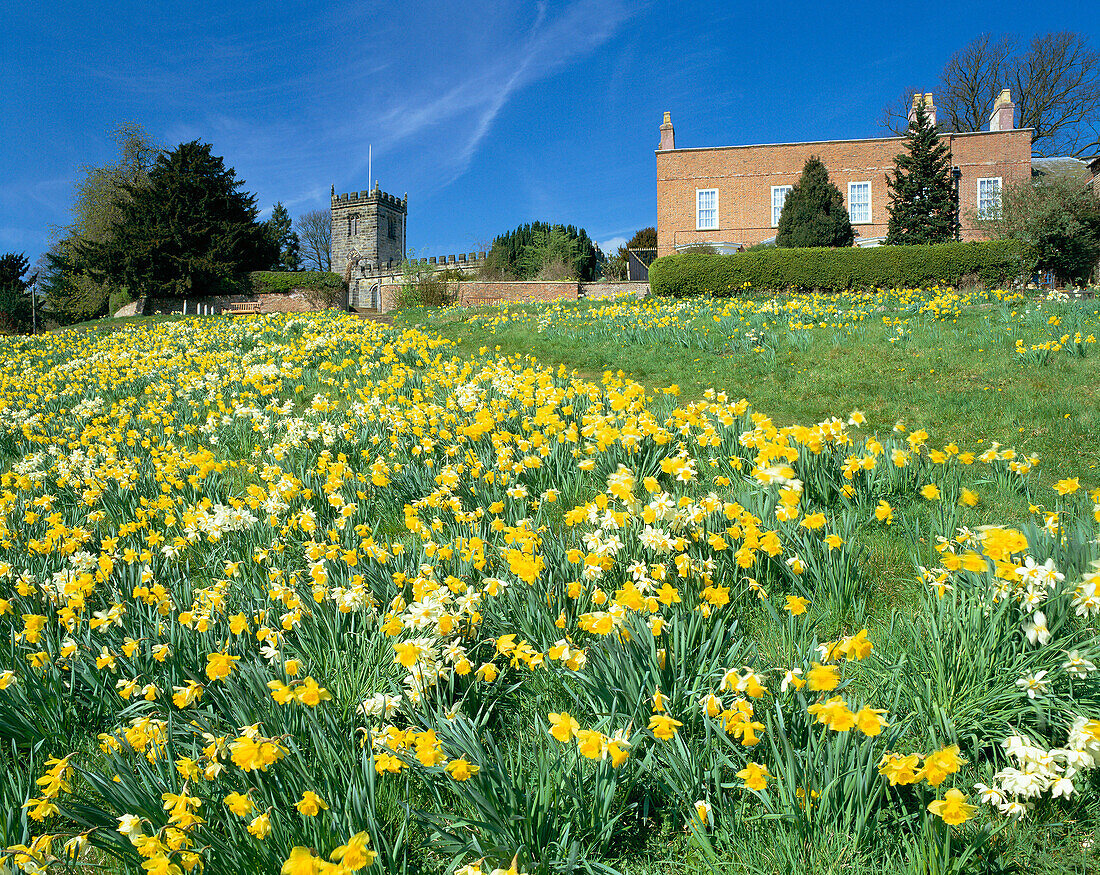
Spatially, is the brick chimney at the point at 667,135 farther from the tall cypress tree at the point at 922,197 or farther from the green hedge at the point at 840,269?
the green hedge at the point at 840,269

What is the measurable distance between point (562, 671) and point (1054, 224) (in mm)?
23609

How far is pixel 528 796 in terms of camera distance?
62.9 inches

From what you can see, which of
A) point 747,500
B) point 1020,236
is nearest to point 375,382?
point 747,500

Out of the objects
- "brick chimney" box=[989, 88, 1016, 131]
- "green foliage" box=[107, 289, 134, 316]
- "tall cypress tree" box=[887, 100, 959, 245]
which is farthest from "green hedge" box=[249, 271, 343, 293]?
"brick chimney" box=[989, 88, 1016, 131]

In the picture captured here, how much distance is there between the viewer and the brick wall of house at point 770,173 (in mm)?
29844

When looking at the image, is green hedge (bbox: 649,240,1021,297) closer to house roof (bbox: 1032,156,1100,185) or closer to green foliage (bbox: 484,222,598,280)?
green foliage (bbox: 484,222,598,280)

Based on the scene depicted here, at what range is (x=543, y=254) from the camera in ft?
115

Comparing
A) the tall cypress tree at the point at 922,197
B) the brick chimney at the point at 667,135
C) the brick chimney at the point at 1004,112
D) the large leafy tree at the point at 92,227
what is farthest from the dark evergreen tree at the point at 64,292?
the brick chimney at the point at 1004,112

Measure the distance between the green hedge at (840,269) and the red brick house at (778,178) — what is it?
12.4 meters

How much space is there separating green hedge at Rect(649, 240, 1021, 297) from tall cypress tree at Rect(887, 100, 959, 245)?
931 centimetres

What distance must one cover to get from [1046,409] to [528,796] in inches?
219

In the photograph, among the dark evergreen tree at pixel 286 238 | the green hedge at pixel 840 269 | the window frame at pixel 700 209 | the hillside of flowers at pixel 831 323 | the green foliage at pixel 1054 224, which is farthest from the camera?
the dark evergreen tree at pixel 286 238

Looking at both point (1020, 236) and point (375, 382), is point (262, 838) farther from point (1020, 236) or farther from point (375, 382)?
point (1020, 236)

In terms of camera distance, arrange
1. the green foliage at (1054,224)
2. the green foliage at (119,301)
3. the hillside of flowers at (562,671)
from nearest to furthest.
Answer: the hillside of flowers at (562,671) → the green foliage at (1054,224) → the green foliage at (119,301)
